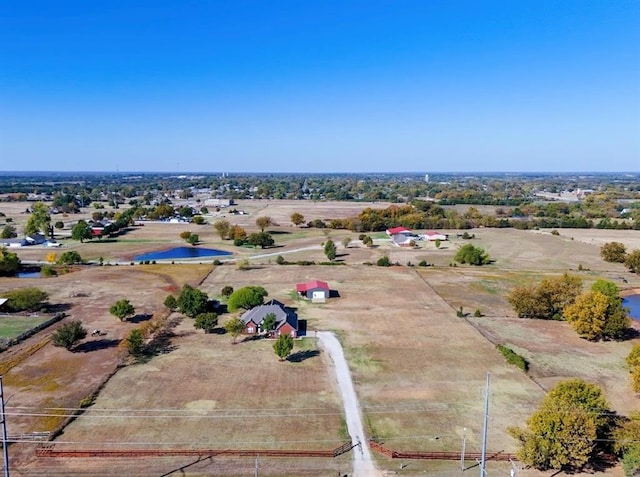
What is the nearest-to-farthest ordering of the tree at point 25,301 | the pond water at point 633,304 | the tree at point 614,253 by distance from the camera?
the tree at point 25,301, the pond water at point 633,304, the tree at point 614,253

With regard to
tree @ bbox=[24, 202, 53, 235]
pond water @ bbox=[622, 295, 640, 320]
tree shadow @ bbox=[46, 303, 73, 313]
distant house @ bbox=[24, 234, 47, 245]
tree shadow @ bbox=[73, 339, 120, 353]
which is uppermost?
tree @ bbox=[24, 202, 53, 235]

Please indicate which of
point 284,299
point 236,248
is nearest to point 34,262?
point 236,248

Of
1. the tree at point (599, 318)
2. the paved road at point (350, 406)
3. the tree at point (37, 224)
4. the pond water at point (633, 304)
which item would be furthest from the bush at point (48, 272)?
the pond water at point (633, 304)

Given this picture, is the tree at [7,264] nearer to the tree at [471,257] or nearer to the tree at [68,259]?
the tree at [68,259]

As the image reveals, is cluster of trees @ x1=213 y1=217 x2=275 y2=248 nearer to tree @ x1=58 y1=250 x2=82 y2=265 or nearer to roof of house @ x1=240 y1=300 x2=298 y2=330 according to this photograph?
tree @ x1=58 y1=250 x2=82 y2=265

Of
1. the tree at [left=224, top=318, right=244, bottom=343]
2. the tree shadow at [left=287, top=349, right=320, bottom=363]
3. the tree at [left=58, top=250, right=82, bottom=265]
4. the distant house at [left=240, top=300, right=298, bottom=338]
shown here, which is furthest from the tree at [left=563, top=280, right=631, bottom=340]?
the tree at [left=58, top=250, right=82, bottom=265]

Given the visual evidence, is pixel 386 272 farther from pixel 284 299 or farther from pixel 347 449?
pixel 347 449

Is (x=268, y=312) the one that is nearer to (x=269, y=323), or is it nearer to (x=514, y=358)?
(x=269, y=323)
